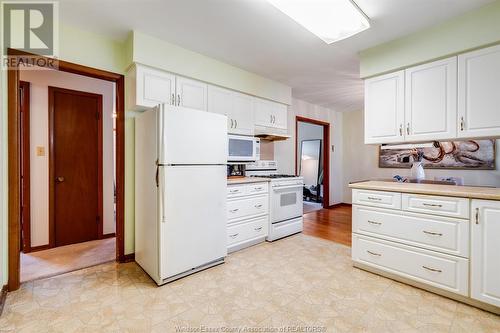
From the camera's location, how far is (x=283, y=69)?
343cm

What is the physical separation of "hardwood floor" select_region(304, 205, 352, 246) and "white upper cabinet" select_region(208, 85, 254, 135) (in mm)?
1975

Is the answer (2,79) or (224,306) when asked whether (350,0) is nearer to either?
(224,306)

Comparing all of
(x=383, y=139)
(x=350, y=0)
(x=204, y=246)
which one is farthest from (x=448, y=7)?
(x=204, y=246)

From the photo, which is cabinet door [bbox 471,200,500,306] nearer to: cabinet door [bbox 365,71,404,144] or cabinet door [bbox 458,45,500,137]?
cabinet door [bbox 458,45,500,137]

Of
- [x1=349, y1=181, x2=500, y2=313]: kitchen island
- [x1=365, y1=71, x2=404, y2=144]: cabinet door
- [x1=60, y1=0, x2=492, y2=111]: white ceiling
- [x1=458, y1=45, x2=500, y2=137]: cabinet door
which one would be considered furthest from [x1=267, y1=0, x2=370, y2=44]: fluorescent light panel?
[x1=349, y1=181, x2=500, y2=313]: kitchen island

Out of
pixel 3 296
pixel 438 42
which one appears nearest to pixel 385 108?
pixel 438 42

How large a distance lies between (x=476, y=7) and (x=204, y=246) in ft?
10.7

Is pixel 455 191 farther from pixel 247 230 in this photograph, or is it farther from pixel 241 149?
pixel 241 149

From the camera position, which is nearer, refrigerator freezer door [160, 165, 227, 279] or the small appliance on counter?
refrigerator freezer door [160, 165, 227, 279]

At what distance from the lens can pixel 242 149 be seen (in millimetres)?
3412

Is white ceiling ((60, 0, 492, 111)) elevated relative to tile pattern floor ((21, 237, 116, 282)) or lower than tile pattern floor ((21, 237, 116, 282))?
elevated

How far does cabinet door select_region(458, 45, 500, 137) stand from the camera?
2.03 metres

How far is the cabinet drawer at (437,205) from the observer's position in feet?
6.23

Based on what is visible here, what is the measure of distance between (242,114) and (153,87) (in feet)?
4.23
